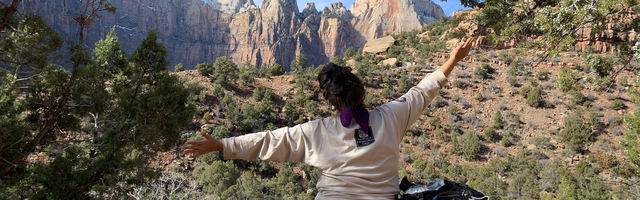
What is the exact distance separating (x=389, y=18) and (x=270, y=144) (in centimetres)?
9470

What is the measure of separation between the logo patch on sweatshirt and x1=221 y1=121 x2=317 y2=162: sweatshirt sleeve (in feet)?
0.77

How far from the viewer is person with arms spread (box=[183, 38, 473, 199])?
1.53 metres

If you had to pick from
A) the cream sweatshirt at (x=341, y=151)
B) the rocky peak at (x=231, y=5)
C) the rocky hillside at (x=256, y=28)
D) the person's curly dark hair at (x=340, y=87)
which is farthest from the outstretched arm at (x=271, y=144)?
the rocky peak at (x=231, y=5)

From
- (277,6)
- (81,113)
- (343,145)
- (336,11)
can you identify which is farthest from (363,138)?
(336,11)

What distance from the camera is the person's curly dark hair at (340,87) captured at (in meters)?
1.56

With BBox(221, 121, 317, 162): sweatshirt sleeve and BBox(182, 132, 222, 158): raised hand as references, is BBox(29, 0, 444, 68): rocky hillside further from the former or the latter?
BBox(221, 121, 317, 162): sweatshirt sleeve

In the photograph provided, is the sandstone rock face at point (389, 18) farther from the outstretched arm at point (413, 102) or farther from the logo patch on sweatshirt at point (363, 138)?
the logo patch on sweatshirt at point (363, 138)

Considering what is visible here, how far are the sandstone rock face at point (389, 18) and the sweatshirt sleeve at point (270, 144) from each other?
89.8m

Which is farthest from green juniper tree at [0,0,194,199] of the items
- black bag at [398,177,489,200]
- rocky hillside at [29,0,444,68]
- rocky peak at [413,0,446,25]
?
rocky peak at [413,0,446,25]

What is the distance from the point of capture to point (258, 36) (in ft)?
281

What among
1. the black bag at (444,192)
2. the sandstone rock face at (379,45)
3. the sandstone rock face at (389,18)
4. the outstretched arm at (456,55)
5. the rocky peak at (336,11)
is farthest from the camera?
the rocky peak at (336,11)

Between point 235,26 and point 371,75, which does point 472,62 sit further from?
point 235,26

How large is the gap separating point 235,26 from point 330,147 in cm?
9102

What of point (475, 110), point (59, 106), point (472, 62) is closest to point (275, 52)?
point (472, 62)
